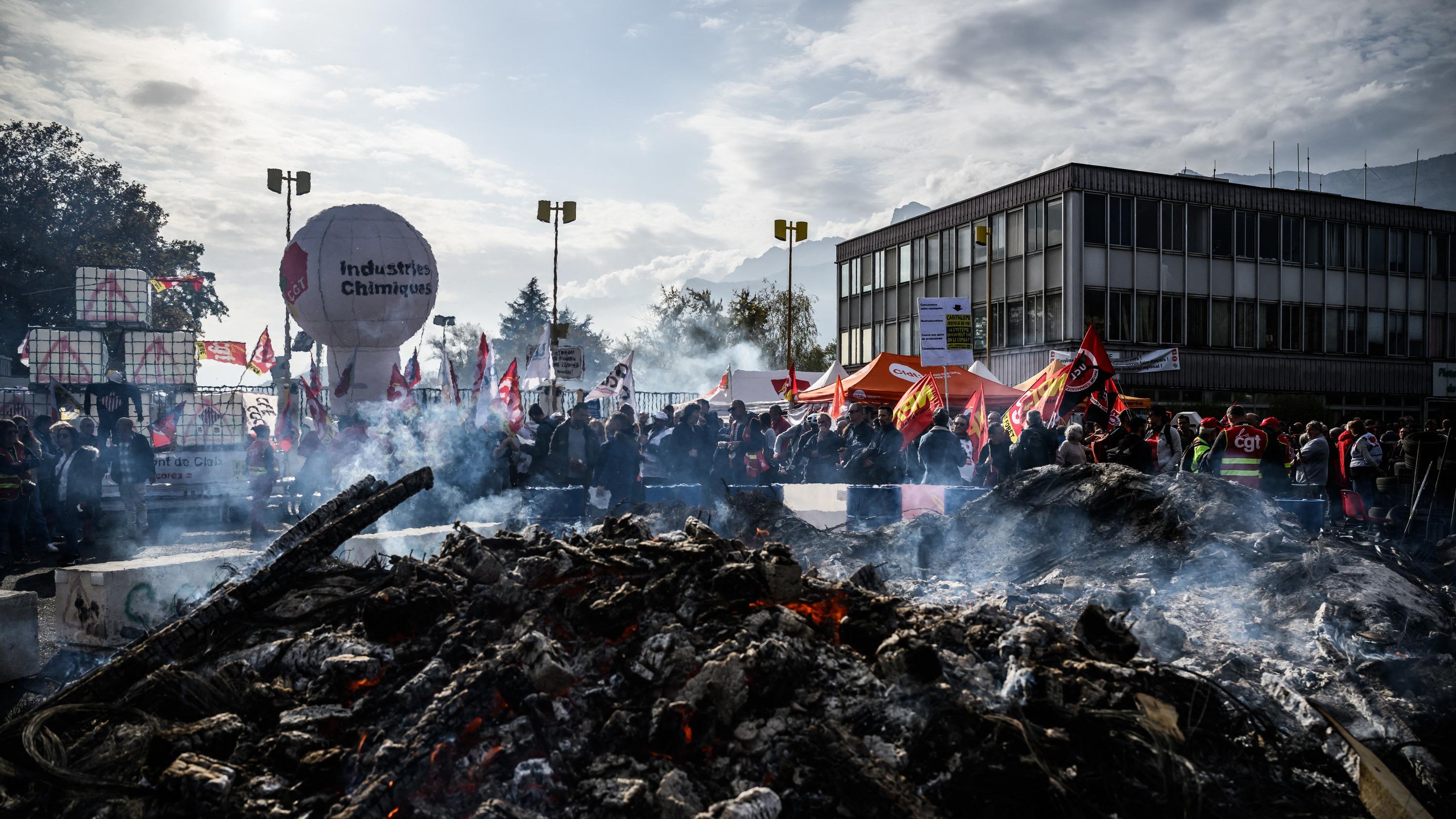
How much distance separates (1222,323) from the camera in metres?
35.5

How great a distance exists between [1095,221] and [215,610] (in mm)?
33066

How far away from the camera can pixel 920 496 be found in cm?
1059

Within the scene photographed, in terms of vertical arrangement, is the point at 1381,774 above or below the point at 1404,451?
below

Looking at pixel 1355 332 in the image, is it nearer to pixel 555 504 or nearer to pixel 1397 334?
pixel 1397 334

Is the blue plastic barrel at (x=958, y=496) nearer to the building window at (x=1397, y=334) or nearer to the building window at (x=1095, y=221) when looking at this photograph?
the building window at (x=1095, y=221)

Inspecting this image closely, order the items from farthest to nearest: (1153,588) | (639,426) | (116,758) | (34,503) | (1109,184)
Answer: (1109,184) < (639,426) < (34,503) < (1153,588) < (116,758)

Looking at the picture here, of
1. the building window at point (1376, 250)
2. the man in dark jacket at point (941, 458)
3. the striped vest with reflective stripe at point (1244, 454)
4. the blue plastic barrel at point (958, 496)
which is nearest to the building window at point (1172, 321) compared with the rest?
the building window at point (1376, 250)

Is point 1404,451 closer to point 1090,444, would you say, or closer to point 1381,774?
point 1090,444

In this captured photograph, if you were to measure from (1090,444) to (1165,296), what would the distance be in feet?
84.5

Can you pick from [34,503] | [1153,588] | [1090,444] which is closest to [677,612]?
[1153,588]

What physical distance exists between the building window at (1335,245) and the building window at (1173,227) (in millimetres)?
8038

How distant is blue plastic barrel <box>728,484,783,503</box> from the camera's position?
10773 mm

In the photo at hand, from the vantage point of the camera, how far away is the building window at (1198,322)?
114ft

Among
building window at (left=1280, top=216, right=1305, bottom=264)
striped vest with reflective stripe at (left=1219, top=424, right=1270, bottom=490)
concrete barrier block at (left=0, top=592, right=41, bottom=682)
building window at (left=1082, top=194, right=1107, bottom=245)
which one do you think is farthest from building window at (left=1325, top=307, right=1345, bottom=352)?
concrete barrier block at (left=0, top=592, right=41, bottom=682)
